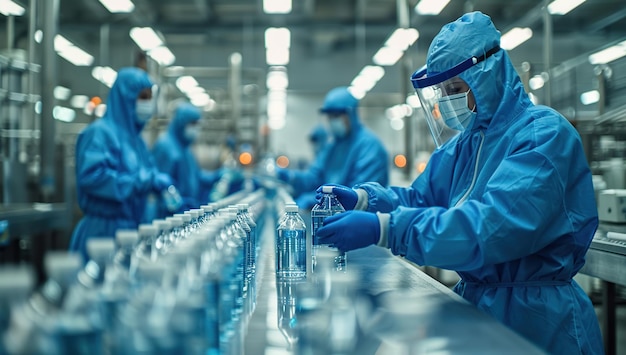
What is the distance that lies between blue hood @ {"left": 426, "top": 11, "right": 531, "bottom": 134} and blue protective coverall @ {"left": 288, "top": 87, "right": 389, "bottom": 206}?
2473 millimetres

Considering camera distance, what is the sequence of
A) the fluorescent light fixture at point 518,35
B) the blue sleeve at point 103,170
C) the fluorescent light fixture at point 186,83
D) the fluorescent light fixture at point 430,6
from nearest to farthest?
the blue sleeve at point 103,170, the fluorescent light fixture at point 518,35, the fluorescent light fixture at point 430,6, the fluorescent light fixture at point 186,83

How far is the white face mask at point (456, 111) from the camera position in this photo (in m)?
1.84

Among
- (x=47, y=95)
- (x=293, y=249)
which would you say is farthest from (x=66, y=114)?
→ (x=293, y=249)

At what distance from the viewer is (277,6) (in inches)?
302

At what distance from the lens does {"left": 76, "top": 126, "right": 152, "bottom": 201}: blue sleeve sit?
3.27m

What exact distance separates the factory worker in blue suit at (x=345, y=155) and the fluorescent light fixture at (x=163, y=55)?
145 inches

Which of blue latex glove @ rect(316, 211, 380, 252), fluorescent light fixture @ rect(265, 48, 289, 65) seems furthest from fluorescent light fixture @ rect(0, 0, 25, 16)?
fluorescent light fixture @ rect(265, 48, 289, 65)

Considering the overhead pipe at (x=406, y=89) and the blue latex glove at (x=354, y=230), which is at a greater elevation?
the overhead pipe at (x=406, y=89)

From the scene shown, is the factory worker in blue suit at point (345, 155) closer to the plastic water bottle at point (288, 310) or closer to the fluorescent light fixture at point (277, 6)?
the plastic water bottle at point (288, 310)

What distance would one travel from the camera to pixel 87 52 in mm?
7949

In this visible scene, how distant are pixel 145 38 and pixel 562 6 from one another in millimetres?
5339

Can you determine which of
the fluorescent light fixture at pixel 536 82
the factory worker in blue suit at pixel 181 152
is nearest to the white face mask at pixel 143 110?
the factory worker in blue suit at pixel 181 152

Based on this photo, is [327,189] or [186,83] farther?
[186,83]

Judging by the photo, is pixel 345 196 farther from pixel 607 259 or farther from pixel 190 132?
pixel 190 132
